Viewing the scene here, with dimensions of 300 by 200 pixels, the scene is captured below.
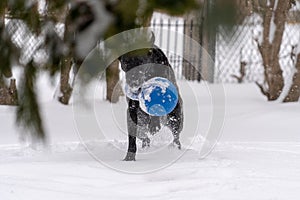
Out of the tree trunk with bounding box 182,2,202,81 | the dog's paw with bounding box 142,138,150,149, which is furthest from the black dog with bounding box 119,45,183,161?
the tree trunk with bounding box 182,2,202,81

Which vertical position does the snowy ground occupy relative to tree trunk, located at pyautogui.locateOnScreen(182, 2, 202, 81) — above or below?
below

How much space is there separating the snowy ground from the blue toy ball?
61 centimetres

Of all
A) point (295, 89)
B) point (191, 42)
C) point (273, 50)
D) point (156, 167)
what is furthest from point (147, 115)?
point (273, 50)

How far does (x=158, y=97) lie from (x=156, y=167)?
0.95m

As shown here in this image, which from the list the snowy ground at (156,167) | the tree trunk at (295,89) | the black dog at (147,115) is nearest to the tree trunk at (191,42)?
the black dog at (147,115)

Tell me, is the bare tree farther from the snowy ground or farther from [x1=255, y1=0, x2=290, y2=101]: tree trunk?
the snowy ground

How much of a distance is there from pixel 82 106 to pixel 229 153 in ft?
12.6

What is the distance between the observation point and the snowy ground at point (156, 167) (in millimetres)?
5059

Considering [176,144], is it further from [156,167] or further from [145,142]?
[156,167]

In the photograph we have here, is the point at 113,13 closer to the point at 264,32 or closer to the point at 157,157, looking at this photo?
the point at 157,157

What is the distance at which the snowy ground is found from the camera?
506cm

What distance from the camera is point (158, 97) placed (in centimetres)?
531

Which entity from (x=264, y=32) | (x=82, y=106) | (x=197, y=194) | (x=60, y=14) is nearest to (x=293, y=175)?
(x=197, y=194)

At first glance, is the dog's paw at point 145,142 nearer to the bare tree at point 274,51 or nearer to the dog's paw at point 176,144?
the dog's paw at point 176,144
